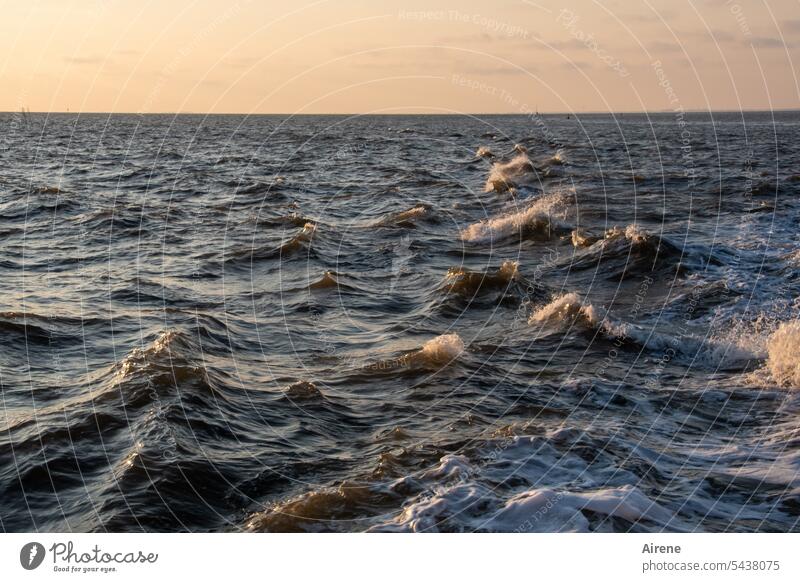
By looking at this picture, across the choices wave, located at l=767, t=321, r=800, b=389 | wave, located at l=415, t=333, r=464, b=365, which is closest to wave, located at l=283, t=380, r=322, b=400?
wave, located at l=415, t=333, r=464, b=365

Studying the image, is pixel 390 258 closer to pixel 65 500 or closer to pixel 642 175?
pixel 65 500

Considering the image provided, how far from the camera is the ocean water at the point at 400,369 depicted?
9.59 metres

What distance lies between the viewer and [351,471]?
10258mm

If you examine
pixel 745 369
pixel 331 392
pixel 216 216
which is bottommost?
pixel 745 369

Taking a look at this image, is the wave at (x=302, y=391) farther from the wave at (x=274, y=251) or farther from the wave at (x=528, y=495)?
the wave at (x=274, y=251)

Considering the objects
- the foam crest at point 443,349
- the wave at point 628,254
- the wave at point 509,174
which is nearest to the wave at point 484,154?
the wave at point 509,174

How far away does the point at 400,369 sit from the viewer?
14.2 m

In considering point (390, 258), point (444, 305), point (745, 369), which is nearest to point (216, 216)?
point (390, 258)

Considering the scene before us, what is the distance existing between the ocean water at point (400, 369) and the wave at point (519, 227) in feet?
0.47

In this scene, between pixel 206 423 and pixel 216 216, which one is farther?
pixel 216 216

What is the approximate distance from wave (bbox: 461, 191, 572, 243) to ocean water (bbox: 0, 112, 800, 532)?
0.14 m

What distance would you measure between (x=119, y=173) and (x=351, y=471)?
134ft

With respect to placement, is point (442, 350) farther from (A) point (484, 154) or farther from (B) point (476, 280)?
(A) point (484, 154)

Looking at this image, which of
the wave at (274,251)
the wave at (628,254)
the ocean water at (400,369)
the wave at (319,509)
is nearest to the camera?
the wave at (319,509)
